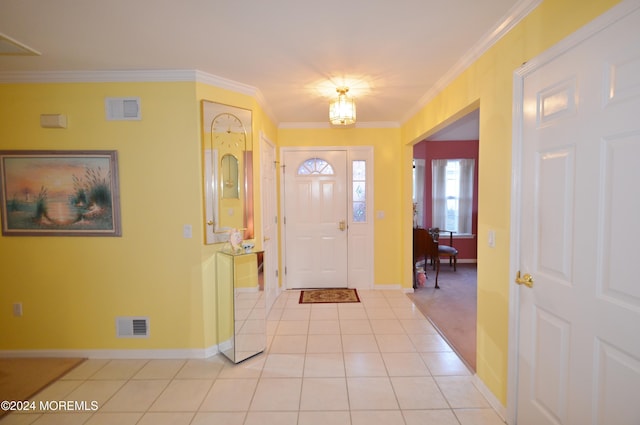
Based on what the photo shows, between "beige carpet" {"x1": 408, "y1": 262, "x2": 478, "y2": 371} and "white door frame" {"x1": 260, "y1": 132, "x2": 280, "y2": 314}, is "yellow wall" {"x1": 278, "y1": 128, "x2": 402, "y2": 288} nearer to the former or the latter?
"beige carpet" {"x1": 408, "y1": 262, "x2": 478, "y2": 371}

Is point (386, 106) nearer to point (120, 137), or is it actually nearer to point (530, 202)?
point (530, 202)

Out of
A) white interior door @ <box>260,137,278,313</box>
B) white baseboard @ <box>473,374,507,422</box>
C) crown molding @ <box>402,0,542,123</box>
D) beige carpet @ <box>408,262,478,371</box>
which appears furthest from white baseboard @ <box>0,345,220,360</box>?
crown molding @ <box>402,0,542,123</box>

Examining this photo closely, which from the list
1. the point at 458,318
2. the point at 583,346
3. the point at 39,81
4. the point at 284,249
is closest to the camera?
the point at 583,346

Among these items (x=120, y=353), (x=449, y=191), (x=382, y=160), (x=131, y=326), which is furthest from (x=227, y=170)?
(x=449, y=191)

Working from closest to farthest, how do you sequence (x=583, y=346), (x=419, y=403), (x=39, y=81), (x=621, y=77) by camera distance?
(x=621, y=77) → (x=583, y=346) → (x=419, y=403) → (x=39, y=81)

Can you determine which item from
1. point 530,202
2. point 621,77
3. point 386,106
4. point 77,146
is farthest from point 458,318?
point 77,146

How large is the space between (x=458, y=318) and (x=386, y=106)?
8.86 feet

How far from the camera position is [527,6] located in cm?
169

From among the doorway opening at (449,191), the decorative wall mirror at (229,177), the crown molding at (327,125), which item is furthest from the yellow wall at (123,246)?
the doorway opening at (449,191)

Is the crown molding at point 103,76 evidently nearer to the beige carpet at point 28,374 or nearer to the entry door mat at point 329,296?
the beige carpet at point 28,374

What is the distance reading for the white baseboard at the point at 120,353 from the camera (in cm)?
275

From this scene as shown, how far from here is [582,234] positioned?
1398 millimetres

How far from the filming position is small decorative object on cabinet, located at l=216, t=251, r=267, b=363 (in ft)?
8.66

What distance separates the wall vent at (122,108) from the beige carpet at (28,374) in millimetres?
2202
